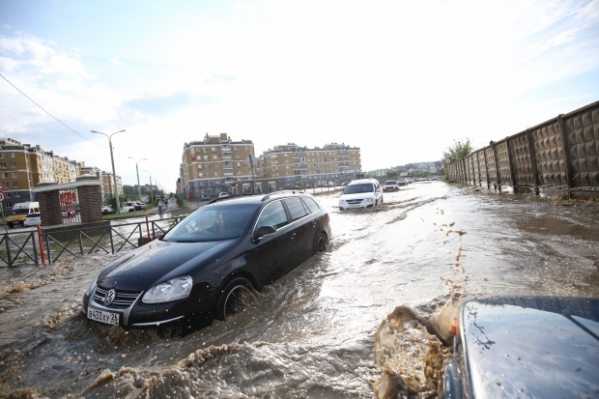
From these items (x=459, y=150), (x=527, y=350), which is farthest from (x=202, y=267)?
(x=459, y=150)

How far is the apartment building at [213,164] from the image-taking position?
90.5 m

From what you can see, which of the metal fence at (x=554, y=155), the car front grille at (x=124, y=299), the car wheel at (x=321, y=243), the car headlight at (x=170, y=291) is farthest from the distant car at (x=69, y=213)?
the metal fence at (x=554, y=155)

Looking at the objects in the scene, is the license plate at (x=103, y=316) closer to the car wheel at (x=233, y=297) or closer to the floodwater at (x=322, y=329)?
the floodwater at (x=322, y=329)

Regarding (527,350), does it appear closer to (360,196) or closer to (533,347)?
(533,347)

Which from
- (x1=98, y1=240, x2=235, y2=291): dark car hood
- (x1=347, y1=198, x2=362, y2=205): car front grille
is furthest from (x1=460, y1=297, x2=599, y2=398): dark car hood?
(x1=347, y1=198, x2=362, y2=205): car front grille

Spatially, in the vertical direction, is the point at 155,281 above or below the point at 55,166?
below

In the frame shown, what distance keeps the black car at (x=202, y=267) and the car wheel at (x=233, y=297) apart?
10mm

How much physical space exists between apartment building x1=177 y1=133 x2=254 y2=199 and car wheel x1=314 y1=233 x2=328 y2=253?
84.3 metres

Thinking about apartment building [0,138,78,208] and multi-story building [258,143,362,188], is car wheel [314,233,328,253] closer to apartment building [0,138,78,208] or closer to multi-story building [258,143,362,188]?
apartment building [0,138,78,208]

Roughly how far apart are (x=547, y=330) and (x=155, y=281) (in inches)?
124

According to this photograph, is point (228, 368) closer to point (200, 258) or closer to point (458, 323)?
point (200, 258)

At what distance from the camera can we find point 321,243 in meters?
6.27

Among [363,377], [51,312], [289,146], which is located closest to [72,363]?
[51,312]

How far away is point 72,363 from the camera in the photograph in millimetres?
3035
